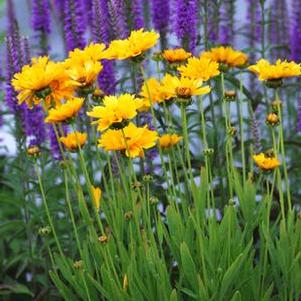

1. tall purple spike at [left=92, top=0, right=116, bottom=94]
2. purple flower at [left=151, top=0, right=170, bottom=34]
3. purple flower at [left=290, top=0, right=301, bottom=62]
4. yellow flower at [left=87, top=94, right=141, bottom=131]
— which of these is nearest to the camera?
yellow flower at [left=87, top=94, right=141, bottom=131]

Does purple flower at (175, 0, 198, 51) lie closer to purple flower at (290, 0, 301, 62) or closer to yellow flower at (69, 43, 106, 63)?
yellow flower at (69, 43, 106, 63)

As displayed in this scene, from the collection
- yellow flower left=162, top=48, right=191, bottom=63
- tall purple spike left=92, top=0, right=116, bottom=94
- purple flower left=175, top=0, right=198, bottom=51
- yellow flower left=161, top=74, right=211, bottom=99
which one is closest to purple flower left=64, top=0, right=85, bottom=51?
tall purple spike left=92, top=0, right=116, bottom=94

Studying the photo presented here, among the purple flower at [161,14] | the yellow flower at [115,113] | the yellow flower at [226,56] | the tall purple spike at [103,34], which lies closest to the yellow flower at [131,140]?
the yellow flower at [115,113]

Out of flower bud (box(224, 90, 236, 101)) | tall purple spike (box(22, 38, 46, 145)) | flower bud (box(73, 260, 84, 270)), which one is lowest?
flower bud (box(73, 260, 84, 270))

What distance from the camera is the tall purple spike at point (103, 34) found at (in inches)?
119

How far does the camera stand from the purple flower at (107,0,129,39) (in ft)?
9.15

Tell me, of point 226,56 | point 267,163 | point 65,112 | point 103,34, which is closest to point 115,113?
point 65,112

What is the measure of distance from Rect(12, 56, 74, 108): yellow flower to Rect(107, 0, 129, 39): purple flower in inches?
26.6

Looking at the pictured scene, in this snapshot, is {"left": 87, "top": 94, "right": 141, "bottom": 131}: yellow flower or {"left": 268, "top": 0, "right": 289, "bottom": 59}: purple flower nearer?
{"left": 87, "top": 94, "right": 141, "bottom": 131}: yellow flower

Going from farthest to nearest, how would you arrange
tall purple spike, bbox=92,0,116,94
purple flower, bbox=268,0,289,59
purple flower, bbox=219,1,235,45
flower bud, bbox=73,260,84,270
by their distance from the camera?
1. purple flower, bbox=268,0,289,59
2. purple flower, bbox=219,1,235,45
3. tall purple spike, bbox=92,0,116,94
4. flower bud, bbox=73,260,84,270

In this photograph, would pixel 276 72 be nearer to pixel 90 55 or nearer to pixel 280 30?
pixel 90 55

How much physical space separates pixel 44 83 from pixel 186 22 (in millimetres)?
1200

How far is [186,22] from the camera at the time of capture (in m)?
3.11

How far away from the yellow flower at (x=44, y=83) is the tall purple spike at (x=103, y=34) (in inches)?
35.1
